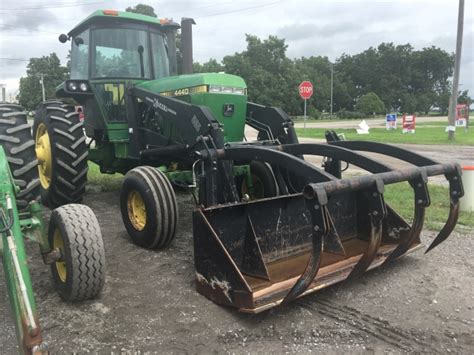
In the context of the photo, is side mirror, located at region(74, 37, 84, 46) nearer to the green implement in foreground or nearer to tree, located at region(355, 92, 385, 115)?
the green implement in foreground

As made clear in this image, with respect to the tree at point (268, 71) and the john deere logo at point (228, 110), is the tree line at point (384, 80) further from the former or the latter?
the john deere logo at point (228, 110)

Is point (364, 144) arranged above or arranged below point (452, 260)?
above

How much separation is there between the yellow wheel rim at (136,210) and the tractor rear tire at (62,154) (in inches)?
48.4

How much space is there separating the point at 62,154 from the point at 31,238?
7.42ft

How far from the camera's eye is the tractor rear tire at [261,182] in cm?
552

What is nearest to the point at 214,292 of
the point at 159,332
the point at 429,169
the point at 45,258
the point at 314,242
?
the point at 159,332

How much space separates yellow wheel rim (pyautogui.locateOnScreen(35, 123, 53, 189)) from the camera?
5.98 meters

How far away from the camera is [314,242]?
9.43ft

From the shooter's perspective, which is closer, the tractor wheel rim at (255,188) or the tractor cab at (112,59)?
the tractor wheel rim at (255,188)

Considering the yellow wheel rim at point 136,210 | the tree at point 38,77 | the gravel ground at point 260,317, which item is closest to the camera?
the gravel ground at point 260,317

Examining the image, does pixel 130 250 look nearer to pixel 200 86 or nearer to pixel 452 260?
pixel 200 86

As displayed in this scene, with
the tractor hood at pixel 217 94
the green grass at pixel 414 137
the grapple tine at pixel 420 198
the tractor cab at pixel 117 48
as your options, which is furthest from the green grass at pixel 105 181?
the green grass at pixel 414 137

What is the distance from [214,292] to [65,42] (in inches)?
198

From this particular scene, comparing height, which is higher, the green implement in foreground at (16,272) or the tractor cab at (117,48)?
the tractor cab at (117,48)
